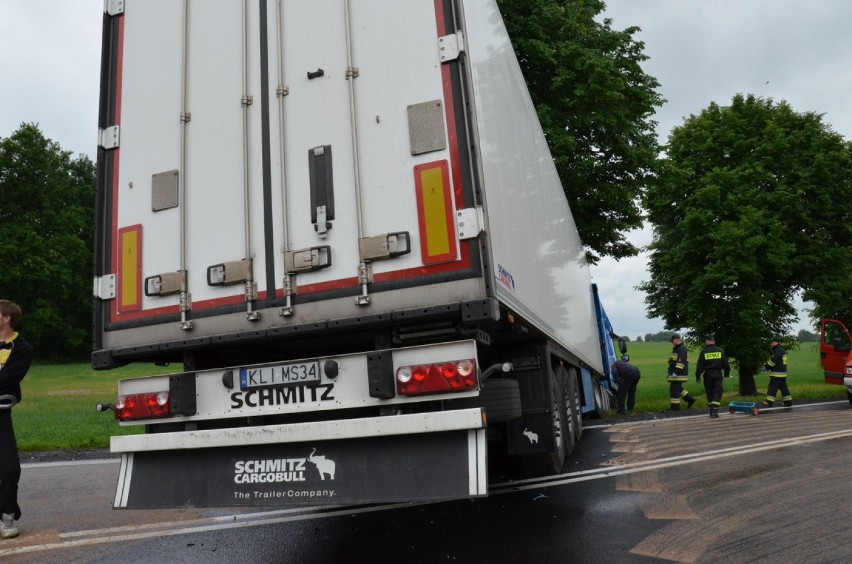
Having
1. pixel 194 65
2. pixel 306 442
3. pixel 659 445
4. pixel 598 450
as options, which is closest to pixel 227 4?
pixel 194 65

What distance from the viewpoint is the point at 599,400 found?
1329 cm

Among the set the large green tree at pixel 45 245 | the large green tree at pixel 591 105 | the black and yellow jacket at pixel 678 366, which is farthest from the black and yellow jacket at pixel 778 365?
the large green tree at pixel 45 245

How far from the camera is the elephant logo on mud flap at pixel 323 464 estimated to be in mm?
3924

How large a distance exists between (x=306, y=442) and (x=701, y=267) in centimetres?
2026

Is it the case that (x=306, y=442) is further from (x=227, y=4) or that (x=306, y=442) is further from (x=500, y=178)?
(x=227, y=4)

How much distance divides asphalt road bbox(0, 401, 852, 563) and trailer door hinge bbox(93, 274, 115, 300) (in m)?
1.70

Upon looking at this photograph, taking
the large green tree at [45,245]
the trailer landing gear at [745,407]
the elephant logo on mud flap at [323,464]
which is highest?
the large green tree at [45,245]

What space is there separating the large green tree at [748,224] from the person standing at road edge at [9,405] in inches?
641

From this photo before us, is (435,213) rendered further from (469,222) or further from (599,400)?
(599,400)

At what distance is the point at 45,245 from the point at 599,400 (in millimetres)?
41045

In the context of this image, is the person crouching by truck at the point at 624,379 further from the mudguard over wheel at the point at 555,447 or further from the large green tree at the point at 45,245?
the large green tree at the point at 45,245

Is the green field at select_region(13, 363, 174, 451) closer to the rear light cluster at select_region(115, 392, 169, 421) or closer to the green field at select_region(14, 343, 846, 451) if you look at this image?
the green field at select_region(14, 343, 846, 451)

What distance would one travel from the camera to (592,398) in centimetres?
1147

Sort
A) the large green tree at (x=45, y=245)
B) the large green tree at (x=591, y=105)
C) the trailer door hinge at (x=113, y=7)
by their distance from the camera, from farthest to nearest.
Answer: the large green tree at (x=45, y=245) < the large green tree at (x=591, y=105) < the trailer door hinge at (x=113, y=7)
